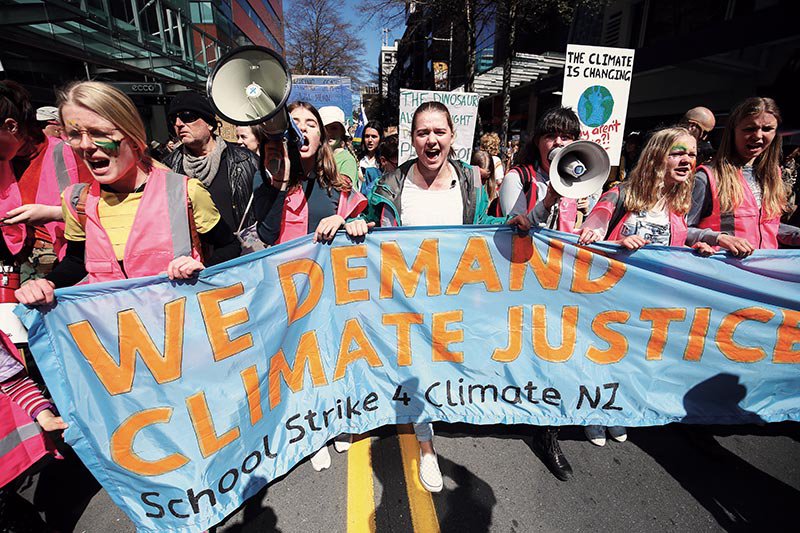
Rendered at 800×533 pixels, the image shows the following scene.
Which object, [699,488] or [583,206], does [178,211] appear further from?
[699,488]

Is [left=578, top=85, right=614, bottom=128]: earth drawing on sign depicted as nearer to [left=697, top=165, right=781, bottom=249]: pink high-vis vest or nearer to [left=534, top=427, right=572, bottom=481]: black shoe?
[left=697, top=165, right=781, bottom=249]: pink high-vis vest

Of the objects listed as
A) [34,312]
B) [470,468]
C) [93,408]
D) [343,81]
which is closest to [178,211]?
[34,312]

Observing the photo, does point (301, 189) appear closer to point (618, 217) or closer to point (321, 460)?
point (321, 460)

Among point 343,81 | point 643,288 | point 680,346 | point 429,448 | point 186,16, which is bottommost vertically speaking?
point 429,448

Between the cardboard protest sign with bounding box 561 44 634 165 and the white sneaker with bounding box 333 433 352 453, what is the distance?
4.26 m

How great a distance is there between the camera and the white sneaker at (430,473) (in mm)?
2229

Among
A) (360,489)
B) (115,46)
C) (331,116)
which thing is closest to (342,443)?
(360,489)

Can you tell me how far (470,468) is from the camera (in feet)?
7.86

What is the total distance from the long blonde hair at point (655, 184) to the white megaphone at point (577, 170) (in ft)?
2.37

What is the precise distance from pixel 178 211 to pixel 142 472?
3.62ft

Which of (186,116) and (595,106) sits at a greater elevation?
(595,106)

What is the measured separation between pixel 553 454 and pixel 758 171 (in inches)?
84.4

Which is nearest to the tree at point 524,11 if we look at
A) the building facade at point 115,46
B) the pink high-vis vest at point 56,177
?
the building facade at point 115,46

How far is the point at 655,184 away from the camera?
2322 millimetres
